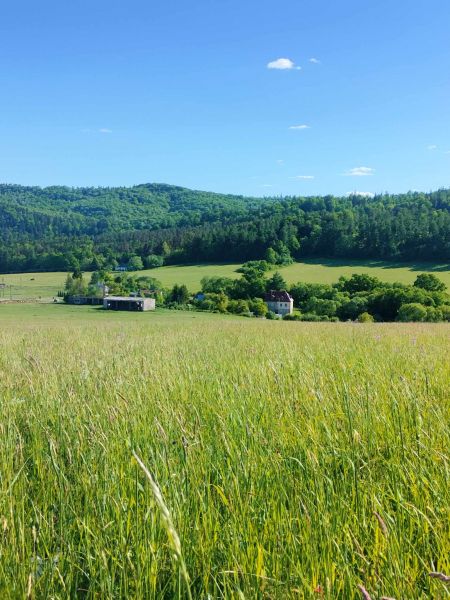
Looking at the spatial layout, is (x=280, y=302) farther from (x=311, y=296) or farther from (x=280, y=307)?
(x=311, y=296)

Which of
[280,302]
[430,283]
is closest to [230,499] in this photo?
[280,302]

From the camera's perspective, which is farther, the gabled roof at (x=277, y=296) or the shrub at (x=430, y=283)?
the gabled roof at (x=277, y=296)

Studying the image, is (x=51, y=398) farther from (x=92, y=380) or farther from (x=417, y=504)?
(x=417, y=504)

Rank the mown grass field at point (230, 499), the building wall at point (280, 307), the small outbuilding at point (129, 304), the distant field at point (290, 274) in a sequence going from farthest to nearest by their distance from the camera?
the distant field at point (290, 274) → the building wall at point (280, 307) → the small outbuilding at point (129, 304) → the mown grass field at point (230, 499)

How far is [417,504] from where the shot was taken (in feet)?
6.17

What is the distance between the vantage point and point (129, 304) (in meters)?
71.2

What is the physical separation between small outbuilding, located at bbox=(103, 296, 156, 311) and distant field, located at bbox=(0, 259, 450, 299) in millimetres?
15683

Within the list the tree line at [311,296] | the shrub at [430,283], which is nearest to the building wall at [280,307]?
the tree line at [311,296]

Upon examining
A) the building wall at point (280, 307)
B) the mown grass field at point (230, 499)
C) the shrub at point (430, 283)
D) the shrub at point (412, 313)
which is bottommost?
the building wall at point (280, 307)

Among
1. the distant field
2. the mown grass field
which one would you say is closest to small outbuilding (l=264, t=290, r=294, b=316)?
the distant field

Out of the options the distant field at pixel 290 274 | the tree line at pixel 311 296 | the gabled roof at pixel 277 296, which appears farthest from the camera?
the distant field at pixel 290 274

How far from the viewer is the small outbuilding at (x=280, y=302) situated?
74.6 meters

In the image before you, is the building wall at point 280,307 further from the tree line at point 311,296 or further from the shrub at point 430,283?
the shrub at point 430,283

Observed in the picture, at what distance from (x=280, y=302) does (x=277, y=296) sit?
1.94 meters
